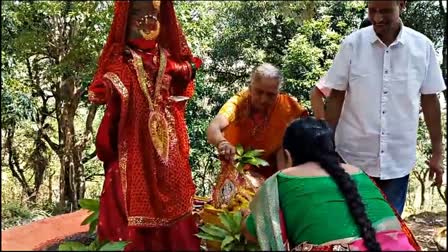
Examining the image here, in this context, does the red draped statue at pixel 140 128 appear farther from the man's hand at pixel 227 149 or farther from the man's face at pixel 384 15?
the man's face at pixel 384 15

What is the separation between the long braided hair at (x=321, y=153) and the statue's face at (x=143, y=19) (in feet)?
3.04

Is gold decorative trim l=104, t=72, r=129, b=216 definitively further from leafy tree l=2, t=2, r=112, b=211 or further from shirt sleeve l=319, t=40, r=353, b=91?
shirt sleeve l=319, t=40, r=353, b=91

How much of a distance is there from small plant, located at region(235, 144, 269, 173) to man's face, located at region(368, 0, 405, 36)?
2.33 feet

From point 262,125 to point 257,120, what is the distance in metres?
0.04

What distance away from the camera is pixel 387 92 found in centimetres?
250

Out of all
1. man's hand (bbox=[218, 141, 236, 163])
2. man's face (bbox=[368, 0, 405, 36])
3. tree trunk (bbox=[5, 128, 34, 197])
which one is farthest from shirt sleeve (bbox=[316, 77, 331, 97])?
tree trunk (bbox=[5, 128, 34, 197])

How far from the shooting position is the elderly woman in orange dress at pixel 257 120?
269cm

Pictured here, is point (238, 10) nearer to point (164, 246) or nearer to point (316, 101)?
point (316, 101)

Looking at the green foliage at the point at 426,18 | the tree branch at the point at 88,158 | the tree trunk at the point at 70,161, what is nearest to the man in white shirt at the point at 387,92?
the green foliage at the point at 426,18

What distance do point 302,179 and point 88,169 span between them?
3632 mm

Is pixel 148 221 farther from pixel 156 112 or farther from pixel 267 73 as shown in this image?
pixel 267 73

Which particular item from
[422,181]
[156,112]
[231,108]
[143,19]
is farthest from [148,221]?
[422,181]

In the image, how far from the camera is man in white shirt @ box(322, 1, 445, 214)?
2500 mm

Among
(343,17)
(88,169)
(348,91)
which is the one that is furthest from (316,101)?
(88,169)
